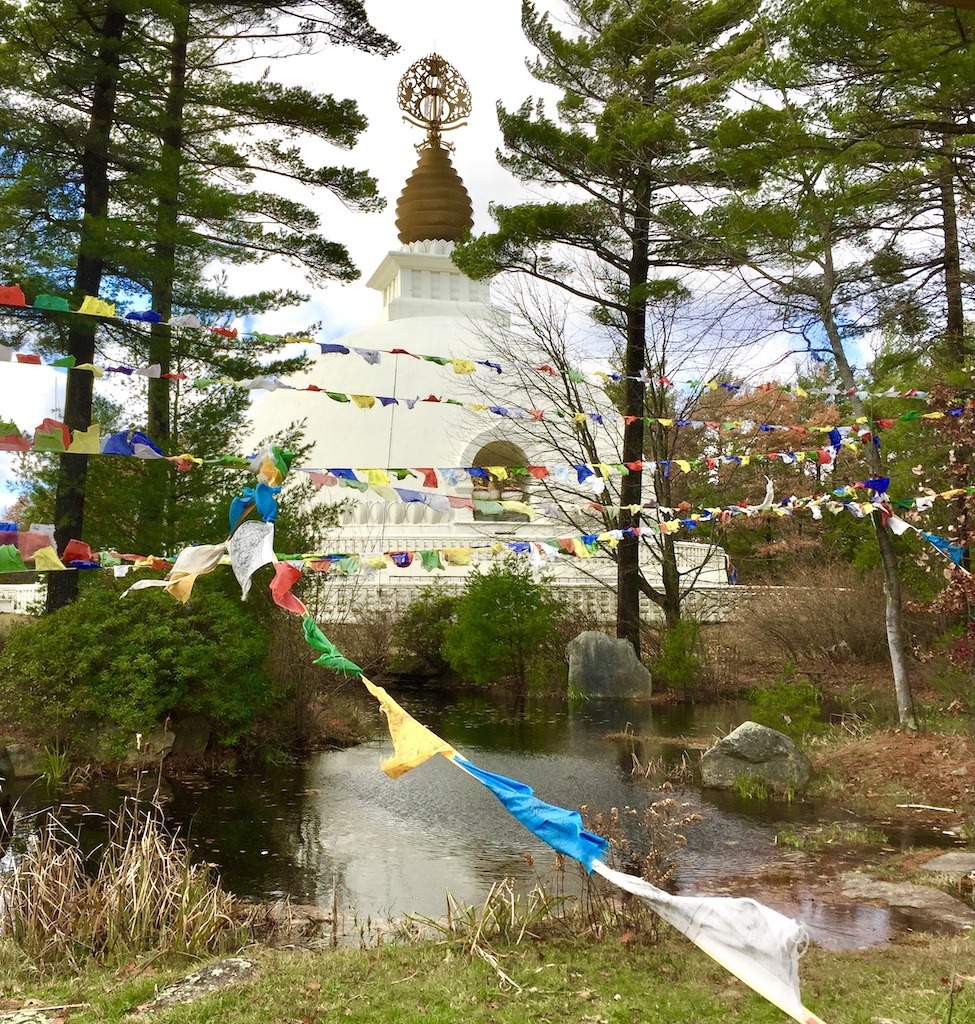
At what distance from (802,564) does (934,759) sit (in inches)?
473

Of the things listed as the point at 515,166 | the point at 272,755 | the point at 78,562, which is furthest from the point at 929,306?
the point at 78,562

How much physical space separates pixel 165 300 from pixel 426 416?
13.3m

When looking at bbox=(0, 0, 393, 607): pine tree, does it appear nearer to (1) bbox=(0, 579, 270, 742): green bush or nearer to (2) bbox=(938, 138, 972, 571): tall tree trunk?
(1) bbox=(0, 579, 270, 742): green bush

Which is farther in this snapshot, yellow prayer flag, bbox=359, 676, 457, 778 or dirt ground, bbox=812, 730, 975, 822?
dirt ground, bbox=812, 730, 975, 822

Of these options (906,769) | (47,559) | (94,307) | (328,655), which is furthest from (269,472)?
(906,769)

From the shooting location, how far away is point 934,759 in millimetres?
10289

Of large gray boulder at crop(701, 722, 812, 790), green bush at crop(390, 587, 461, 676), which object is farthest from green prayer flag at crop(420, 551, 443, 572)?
green bush at crop(390, 587, 461, 676)

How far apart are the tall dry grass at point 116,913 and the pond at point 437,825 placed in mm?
795

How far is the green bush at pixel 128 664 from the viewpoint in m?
10.6

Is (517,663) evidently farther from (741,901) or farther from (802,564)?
(741,901)

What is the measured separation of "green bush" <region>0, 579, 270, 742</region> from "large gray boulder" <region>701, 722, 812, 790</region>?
5.04m

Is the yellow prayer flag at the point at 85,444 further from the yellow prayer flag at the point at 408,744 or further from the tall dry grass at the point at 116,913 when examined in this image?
the yellow prayer flag at the point at 408,744

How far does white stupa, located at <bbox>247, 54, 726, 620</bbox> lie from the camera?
2133cm

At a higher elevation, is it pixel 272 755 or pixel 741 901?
pixel 741 901
